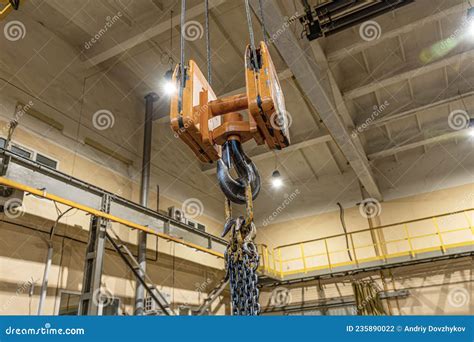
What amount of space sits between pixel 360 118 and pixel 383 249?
4.83 m

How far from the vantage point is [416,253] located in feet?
36.5

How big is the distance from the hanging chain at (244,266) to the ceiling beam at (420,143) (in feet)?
37.8

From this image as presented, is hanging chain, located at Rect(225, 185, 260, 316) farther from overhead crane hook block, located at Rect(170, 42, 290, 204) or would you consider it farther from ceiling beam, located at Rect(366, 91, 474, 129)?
ceiling beam, located at Rect(366, 91, 474, 129)

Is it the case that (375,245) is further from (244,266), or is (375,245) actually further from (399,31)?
(244,266)

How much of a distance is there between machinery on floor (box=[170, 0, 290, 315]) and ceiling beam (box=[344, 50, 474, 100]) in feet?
27.4

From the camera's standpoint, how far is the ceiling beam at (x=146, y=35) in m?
7.70

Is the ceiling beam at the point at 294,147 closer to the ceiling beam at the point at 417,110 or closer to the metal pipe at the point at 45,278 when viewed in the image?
the ceiling beam at the point at 417,110

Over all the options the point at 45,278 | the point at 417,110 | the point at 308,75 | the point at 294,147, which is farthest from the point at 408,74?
the point at 45,278

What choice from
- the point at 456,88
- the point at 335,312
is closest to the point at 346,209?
the point at 335,312

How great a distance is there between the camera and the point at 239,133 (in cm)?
228

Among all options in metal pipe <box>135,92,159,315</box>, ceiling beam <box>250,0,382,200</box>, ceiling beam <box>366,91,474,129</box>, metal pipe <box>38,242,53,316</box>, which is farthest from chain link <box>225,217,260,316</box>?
ceiling beam <box>366,91,474,129</box>

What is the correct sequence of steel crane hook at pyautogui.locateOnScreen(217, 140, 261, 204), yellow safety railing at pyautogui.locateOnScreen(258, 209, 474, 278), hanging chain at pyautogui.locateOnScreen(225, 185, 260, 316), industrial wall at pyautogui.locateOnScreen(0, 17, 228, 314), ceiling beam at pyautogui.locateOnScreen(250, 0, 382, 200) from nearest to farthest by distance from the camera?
hanging chain at pyautogui.locateOnScreen(225, 185, 260, 316), steel crane hook at pyautogui.locateOnScreen(217, 140, 261, 204), ceiling beam at pyautogui.locateOnScreen(250, 0, 382, 200), industrial wall at pyautogui.locateOnScreen(0, 17, 228, 314), yellow safety railing at pyautogui.locateOnScreen(258, 209, 474, 278)

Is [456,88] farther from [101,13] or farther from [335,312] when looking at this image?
[101,13]

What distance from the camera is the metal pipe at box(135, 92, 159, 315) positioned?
27.1 ft
